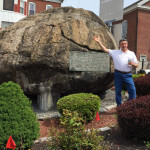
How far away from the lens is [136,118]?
350cm

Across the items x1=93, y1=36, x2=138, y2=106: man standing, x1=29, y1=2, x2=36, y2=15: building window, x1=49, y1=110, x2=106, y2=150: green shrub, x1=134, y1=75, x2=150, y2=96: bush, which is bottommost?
x1=49, y1=110, x2=106, y2=150: green shrub

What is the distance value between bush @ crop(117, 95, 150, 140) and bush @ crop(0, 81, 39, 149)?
1.59 m

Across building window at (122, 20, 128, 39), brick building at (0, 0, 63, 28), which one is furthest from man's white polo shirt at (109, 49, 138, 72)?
building window at (122, 20, 128, 39)

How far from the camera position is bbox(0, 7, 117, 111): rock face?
5742mm

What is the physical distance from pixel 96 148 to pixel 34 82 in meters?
3.59

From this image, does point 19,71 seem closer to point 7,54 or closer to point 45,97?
point 7,54

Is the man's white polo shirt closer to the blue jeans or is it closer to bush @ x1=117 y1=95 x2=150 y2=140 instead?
the blue jeans

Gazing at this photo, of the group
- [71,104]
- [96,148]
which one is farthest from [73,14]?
[96,148]

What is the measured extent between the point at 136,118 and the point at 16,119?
2013mm

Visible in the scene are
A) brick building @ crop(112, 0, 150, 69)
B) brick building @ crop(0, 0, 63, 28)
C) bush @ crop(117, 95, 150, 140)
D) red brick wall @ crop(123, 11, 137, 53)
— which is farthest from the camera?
red brick wall @ crop(123, 11, 137, 53)

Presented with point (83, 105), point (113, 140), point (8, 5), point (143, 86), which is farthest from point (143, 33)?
point (113, 140)

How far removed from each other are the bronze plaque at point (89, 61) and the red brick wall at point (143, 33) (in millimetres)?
21645

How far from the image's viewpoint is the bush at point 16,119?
120 inches

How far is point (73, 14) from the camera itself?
6422 millimetres
